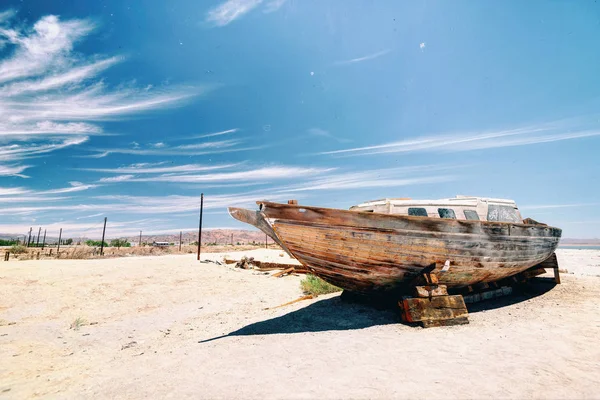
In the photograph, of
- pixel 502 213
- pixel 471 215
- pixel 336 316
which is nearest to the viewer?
pixel 336 316

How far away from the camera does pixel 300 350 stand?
456 cm

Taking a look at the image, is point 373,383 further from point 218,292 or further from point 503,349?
point 218,292

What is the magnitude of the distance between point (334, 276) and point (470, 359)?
2940 mm

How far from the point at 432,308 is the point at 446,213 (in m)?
2.79

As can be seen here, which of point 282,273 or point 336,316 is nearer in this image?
point 336,316

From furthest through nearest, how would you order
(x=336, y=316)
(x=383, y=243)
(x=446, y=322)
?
(x=336, y=316)
(x=383, y=243)
(x=446, y=322)

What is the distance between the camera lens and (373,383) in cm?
337

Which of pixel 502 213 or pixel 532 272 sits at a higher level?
pixel 502 213

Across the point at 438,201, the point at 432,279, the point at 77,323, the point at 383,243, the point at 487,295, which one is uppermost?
the point at 438,201

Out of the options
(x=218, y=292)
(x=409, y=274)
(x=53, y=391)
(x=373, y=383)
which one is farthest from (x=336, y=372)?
(x=218, y=292)

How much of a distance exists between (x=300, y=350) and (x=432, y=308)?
9.09 ft

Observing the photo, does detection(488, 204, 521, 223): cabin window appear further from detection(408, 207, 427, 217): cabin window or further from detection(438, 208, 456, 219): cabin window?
detection(408, 207, 427, 217): cabin window

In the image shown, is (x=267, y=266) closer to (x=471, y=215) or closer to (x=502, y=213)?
(x=471, y=215)

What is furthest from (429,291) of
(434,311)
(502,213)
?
(502,213)
